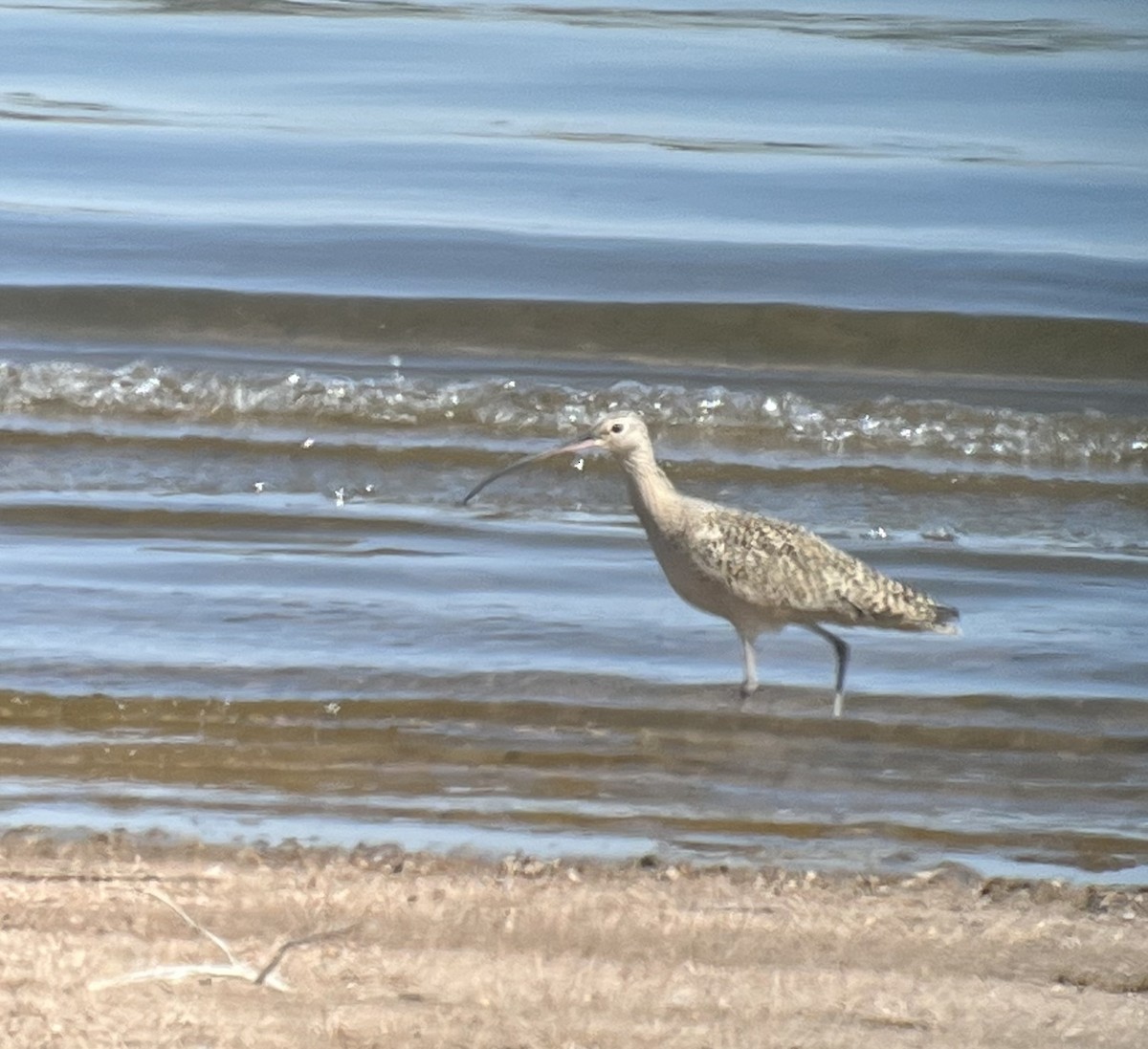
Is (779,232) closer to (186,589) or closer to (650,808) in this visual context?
(186,589)

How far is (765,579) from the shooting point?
700 cm

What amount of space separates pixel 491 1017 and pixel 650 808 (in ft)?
5.20

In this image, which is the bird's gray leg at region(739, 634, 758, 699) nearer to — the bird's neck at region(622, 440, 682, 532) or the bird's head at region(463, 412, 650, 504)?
the bird's neck at region(622, 440, 682, 532)

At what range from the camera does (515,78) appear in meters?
20.5

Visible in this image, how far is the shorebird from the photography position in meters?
6.97

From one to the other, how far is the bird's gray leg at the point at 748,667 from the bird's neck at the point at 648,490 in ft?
1.46

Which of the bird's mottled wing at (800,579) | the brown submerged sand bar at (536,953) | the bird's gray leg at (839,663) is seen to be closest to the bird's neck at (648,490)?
the bird's mottled wing at (800,579)

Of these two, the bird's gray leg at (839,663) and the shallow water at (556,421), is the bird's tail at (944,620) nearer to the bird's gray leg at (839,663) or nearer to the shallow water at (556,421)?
the shallow water at (556,421)

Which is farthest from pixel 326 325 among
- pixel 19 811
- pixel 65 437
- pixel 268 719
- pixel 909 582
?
pixel 19 811

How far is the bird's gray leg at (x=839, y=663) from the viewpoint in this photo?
21.5 feet

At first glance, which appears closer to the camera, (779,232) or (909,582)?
(909,582)

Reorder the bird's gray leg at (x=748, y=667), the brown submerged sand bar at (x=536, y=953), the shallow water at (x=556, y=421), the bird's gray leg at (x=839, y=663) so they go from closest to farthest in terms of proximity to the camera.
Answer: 1. the brown submerged sand bar at (x=536, y=953)
2. the shallow water at (x=556, y=421)
3. the bird's gray leg at (x=839, y=663)
4. the bird's gray leg at (x=748, y=667)

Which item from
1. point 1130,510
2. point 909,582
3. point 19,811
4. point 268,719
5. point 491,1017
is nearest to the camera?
point 491,1017

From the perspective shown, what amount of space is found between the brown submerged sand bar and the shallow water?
1.12ft
